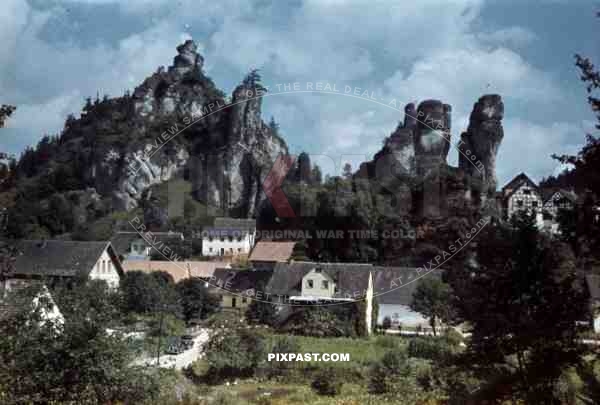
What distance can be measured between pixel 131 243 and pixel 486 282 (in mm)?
34104

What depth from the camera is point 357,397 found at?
1316 cm

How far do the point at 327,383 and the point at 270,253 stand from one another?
68.8 feet

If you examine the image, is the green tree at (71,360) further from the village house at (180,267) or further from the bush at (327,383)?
the village house at (180,267)

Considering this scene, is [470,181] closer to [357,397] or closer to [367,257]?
[367,257]

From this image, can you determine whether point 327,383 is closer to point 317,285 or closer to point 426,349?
point 426,349

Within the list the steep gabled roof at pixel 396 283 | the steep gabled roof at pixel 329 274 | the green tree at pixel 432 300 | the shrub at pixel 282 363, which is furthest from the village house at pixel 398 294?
the shrub at pixel 282 363

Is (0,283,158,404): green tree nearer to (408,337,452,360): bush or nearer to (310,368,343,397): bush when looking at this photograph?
(310,368,343,397): bush

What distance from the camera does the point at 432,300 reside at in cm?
2322

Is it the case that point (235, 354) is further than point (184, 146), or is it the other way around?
point (184, 146)

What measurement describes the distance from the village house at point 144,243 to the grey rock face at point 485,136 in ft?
68.0

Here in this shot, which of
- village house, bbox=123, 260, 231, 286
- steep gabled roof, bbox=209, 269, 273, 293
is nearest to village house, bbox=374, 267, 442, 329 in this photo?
steep gabled roof, bbox=209, 269, 273, 293

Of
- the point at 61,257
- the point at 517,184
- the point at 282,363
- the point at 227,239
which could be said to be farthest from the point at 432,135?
the point at 282,363

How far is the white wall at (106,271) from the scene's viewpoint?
1110 inches

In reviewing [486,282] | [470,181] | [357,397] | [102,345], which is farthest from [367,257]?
[102,345]
